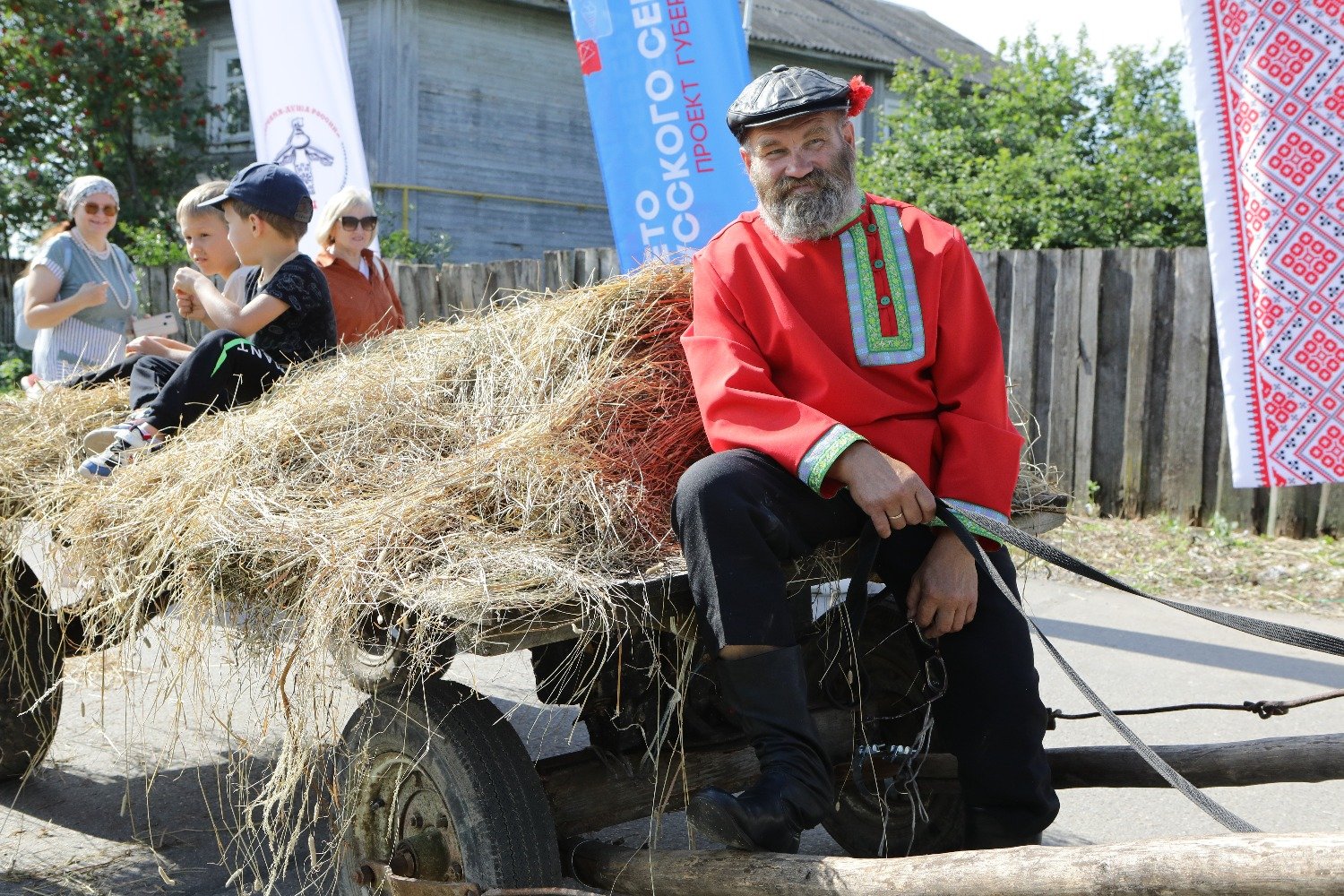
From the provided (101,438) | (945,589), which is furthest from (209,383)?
(945,589)

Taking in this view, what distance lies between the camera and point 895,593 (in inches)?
106

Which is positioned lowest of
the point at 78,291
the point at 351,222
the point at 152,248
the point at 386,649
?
the point at 386,649

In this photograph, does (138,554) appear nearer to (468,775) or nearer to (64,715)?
(468,775)

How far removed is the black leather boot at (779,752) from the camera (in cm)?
225

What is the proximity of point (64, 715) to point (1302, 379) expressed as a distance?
545 centimetres

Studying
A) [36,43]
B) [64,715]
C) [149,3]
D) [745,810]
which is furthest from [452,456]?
[149,3]

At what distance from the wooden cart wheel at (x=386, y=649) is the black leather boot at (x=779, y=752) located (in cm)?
58

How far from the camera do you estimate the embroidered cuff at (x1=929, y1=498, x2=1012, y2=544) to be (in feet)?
8.23

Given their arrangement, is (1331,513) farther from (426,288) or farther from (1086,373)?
(426,288)

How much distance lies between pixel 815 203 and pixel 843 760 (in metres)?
1.32

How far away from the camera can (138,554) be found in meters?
2.85

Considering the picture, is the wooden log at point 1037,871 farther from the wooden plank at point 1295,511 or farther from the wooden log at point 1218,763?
the wooden plank at point 1295,511

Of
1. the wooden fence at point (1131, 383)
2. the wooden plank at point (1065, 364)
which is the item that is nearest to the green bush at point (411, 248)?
the wooden fence at point (1131, 383)

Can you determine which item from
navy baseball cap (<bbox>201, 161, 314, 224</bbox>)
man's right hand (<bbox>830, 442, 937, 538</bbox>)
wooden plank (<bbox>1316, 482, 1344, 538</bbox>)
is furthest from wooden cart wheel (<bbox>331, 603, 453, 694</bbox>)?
wooden plank (<bbox>1316, 482, 1344, 538</bbox>)
